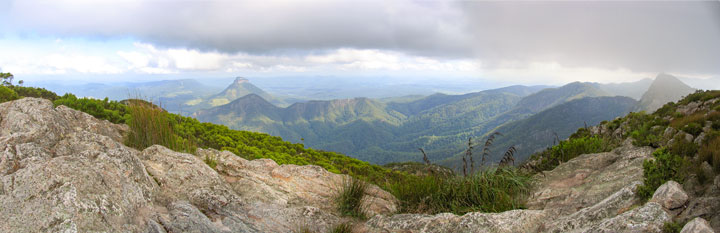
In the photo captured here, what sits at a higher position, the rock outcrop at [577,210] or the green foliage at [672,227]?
the green foliage at [672,227]

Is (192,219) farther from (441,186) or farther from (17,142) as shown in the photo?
(441,186)

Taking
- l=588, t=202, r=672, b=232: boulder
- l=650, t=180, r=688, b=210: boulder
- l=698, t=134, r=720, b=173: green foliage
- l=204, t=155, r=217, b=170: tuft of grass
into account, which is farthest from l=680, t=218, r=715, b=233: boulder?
l=204, t=155, r=217, b=170: tuft of grass

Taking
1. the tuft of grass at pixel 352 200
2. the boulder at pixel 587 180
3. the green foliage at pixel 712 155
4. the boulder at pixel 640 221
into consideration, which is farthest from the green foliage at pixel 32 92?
the green foliage at pixel 712 155

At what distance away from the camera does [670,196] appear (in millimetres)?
3588

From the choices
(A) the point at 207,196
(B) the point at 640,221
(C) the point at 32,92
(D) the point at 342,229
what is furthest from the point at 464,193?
(C) the point at 32,92

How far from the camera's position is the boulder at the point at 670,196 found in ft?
11.6

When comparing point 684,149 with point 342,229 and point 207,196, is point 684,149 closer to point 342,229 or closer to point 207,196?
point 342,229

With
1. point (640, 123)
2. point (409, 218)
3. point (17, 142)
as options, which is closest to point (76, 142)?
point (17, 142)

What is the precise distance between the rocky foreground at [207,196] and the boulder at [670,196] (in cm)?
1

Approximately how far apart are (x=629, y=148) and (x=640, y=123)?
14.8 feet

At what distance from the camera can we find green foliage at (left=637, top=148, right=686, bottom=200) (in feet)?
13.5

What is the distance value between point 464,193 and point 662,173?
3084 millimetres

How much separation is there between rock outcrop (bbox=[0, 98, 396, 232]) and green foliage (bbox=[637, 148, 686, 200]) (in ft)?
13.2

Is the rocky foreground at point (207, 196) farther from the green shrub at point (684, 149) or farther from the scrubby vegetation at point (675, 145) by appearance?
the green shrub at point (684, 149)
